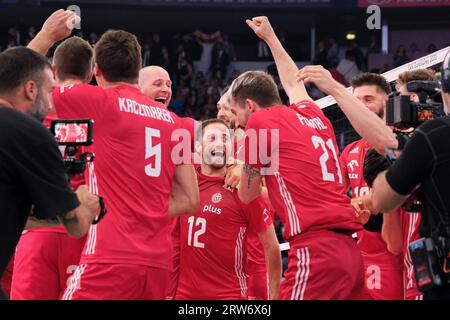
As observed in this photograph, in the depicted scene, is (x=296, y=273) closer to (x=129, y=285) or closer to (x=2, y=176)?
(x=129, y=285)

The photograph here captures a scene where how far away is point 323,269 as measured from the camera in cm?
494

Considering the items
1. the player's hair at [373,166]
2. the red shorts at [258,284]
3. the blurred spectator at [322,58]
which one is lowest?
the red shorts at [258,284]

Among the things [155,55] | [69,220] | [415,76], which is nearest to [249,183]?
[415,76]

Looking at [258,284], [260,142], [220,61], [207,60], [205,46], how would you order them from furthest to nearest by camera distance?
[205,46] → [207,60] → [220,61] → [258,284] → [260,142]

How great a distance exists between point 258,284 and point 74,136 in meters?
3.51

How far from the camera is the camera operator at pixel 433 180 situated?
3.76 m

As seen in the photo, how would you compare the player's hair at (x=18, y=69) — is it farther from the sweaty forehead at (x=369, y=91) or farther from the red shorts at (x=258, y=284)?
the red shorts at (x=258, y=284)

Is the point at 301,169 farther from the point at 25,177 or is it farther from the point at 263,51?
the point at 263,51

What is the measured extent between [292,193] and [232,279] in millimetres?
1499

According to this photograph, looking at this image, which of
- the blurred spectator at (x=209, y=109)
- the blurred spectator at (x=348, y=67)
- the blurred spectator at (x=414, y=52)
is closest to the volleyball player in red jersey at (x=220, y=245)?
the blurred spectator at (x=209, y=109)

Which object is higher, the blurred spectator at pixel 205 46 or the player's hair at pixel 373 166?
the blurred spectator at pixel 205 46

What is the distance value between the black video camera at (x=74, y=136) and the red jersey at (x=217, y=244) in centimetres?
228

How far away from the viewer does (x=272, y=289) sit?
6359mm
